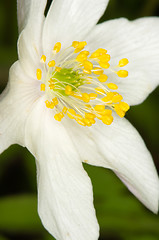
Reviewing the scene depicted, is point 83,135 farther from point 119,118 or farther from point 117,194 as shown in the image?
point 117,194

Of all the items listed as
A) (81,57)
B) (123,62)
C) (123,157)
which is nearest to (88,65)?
(81,57)

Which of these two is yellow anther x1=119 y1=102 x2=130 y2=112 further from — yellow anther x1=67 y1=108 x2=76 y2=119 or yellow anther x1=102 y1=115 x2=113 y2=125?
yellow anther x1=67 y1=108 x2=76 y2=119

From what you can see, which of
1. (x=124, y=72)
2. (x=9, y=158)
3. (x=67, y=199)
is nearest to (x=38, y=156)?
(x=67, y=199)

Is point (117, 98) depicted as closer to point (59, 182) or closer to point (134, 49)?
point (134, 49)

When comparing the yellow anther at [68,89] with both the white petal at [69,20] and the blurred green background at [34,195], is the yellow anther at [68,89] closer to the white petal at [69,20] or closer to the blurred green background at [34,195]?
the white petal at [69,20]

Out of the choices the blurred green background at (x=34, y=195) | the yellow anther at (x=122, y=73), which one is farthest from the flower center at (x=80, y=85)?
the blurred green background at (x=34, y=195)

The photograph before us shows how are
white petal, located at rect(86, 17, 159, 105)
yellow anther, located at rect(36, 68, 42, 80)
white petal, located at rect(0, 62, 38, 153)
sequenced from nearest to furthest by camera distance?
white petal, located at rect(0, 62, 38, 153) < yellow anther, located at rect(36, 68, 42, 80) < white petal, located at rect(86, 17, 159, 105)

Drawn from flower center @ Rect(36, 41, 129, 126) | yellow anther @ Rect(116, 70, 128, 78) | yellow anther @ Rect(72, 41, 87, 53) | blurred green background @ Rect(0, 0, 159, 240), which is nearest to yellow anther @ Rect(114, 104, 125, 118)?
flower center @ Rect(36, 41, 129, 126)
